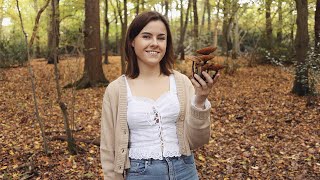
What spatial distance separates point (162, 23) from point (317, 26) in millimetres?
8163

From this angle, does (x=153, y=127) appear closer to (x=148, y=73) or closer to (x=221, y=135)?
(x=148, y=73)

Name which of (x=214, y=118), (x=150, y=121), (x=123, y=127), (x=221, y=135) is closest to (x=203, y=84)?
(x=150, y=121)

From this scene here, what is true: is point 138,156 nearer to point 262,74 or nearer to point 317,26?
point 317,26

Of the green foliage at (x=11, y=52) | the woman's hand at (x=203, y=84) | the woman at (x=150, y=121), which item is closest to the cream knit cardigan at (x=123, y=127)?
the woman at (x=150, y=121)

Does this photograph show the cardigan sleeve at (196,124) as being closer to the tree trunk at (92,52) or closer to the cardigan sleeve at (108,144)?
the cardigan sleeve at (108,144)

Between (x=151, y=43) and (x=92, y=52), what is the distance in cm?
965

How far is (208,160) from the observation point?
18.6ft

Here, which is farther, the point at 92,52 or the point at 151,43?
the point at 92,52

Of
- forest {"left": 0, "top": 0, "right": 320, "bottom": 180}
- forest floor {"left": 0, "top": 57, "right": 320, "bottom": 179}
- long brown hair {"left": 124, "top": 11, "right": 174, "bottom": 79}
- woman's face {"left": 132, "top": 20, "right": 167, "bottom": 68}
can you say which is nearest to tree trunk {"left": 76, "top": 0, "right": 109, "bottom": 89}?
forest {"left": 0, "top": 0, "right": 320, "bottom": 180}

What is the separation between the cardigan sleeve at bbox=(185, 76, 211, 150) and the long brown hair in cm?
25

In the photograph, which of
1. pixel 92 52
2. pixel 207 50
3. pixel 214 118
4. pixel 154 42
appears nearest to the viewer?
pixel 207 50

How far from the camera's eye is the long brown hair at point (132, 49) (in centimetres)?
204

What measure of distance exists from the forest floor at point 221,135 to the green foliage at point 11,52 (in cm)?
525

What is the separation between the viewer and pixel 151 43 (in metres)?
2.02
